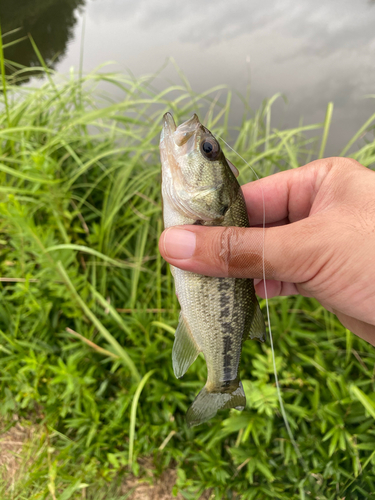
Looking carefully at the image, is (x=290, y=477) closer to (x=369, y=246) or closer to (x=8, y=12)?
(x=369, y=246)

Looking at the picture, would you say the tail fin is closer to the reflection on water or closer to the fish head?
the fish head

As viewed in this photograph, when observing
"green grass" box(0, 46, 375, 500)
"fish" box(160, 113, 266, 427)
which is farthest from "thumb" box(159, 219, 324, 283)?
"green grass" box(0, 46, 375, 500)

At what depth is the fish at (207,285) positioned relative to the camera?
4.84 ft

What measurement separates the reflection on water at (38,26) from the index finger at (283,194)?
30.5 feet

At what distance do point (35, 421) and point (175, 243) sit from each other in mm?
2135

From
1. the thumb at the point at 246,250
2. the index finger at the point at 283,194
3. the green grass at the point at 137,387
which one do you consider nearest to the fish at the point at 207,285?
the thumb at the point at 246,250

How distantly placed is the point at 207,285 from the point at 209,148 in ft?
2.33

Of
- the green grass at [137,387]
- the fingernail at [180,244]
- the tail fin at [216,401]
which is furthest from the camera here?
the green grass at [137,387]

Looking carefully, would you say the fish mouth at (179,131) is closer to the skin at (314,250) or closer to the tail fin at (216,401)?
the skin at (314,250)

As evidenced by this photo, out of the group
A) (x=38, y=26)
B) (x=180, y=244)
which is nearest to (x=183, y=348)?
(x=180, y=244)

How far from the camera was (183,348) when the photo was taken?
1.64m

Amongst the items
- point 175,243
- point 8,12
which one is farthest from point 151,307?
point 8,12

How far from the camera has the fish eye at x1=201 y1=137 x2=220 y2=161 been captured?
1474mm

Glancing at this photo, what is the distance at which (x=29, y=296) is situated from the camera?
7.53 ft
